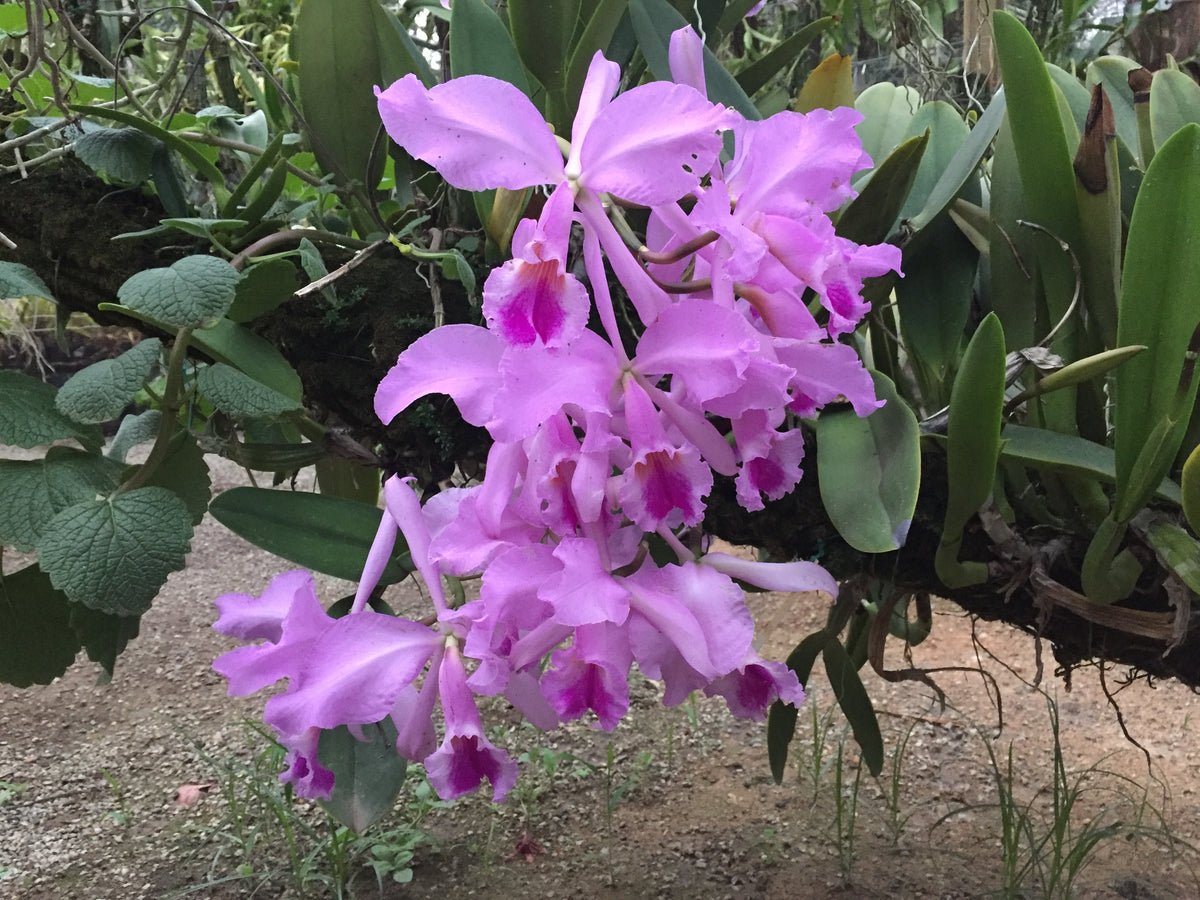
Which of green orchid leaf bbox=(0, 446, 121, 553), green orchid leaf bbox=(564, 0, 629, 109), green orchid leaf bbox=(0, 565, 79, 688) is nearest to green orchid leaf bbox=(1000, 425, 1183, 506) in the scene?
green orchid leaf bbox=(564, 0, 629, 109)

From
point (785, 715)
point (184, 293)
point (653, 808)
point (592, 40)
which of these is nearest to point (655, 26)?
point (592, 40)

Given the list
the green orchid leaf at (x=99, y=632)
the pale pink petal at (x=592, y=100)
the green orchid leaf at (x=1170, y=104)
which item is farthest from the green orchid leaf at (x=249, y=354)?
the green orchid leaf at (x=1170, y=104)

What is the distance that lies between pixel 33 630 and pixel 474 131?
Answer: 2.07ft

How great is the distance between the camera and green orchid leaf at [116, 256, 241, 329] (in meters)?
0.53

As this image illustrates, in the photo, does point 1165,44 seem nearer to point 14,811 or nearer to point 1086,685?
point 1086,685

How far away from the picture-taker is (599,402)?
0.38 meters

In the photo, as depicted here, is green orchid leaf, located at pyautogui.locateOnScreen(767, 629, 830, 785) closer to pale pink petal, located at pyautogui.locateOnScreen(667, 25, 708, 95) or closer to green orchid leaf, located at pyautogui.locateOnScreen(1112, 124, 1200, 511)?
green orchid leaf, located at pyautogui.locateOnScreen(1112, 124, 1200, 511)

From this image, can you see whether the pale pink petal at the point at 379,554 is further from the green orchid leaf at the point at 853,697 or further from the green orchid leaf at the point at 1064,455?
the green orchid leaf at the point at 853,697

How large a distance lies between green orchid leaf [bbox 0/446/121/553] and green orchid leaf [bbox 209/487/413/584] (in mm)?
80

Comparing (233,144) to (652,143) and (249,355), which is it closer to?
(249,355)

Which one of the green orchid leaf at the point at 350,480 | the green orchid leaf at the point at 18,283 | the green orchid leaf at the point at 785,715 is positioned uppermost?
the green orchid leaf at the point at 18,283

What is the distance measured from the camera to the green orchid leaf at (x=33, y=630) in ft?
2.39

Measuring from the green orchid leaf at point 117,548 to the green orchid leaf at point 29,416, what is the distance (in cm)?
7

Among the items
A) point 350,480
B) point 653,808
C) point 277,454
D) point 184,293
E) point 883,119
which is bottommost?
point 653,808
